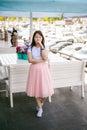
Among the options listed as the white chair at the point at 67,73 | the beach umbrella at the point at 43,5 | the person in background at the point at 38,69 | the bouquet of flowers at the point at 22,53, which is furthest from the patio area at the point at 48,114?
the beach umbrella at the point at 43,5

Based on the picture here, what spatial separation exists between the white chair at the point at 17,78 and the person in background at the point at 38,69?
0.50 m

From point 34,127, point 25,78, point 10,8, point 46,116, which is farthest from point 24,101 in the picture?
point 10,8

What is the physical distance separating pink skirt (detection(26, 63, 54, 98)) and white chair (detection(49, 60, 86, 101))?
25.6 inches

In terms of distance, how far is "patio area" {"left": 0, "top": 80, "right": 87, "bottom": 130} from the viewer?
12.3 feet

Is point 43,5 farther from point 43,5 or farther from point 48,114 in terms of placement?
point 48,114

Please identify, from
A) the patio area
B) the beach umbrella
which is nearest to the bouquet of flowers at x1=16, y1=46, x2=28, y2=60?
the patio area

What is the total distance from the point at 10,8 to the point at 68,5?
92 cm

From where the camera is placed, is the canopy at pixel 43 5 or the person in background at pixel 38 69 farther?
the person in background at pixel 38 69

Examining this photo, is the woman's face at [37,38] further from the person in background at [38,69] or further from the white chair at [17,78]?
the white chair at [17,78]

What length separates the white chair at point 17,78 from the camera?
4.47 m

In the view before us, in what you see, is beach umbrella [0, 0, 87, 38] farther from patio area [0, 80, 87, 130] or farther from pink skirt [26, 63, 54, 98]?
patio area [0, 80, 87, 130]

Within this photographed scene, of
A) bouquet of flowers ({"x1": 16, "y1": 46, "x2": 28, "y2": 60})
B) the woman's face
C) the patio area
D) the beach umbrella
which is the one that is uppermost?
the beach umbrella

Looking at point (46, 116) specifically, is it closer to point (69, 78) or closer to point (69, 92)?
point (69, 78)

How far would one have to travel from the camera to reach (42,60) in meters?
4.02
